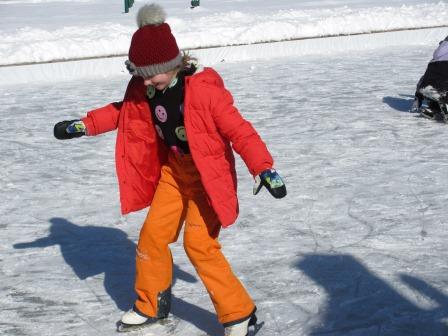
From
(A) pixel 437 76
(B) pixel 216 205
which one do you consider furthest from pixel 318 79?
(B) pixel 216 205

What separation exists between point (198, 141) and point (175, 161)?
28 cm

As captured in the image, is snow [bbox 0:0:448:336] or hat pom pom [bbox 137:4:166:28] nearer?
hat pom pom [bbox 137:4:166:28]

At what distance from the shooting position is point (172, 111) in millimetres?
3107

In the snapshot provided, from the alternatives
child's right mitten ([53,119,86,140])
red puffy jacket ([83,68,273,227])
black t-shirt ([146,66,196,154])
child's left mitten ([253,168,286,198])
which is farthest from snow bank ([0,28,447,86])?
child's left mitten ([253,168,286,198])

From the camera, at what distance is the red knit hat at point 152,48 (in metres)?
3.01

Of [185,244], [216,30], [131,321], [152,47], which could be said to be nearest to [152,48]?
[152,47]

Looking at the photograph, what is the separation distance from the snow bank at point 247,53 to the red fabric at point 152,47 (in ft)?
27.2

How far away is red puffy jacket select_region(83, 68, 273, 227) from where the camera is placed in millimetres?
2916

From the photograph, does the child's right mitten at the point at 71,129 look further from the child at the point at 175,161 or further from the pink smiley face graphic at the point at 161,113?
the pink smiley face graphic at the point at 161,113

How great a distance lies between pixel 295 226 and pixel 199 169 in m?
1.81

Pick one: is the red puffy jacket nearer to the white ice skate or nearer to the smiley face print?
the smiley face print

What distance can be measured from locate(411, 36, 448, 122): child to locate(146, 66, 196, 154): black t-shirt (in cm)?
482

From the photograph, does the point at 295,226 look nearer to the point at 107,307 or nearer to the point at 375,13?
the point at 107,307

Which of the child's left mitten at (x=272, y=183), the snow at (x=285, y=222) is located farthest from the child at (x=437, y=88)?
the child's left mitten at (x=272, y=183)
